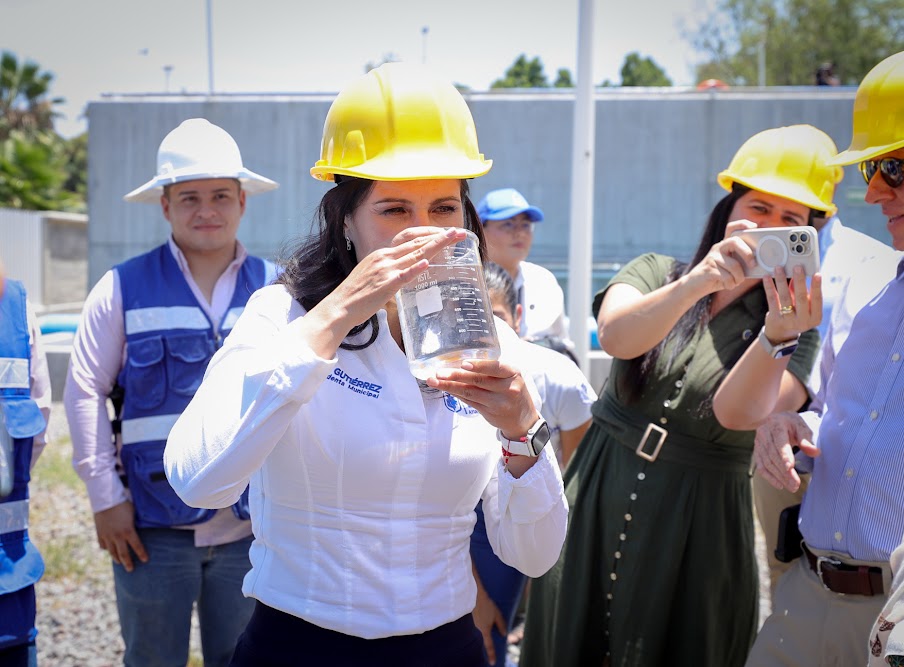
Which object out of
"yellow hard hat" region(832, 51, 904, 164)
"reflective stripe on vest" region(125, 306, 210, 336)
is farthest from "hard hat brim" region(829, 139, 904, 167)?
"reflective stripe on vest" region(125, 306, 210, 336)

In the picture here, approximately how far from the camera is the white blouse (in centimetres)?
176

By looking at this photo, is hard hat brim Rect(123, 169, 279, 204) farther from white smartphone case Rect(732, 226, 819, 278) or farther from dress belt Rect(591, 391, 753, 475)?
white smartphone case Rect(732, 226, 819, 278)

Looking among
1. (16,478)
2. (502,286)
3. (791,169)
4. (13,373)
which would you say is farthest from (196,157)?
(791,169)

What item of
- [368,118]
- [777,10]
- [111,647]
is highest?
[777,10]

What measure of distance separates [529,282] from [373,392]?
10.6ft

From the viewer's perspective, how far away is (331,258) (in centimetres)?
199

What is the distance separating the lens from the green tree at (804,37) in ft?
108

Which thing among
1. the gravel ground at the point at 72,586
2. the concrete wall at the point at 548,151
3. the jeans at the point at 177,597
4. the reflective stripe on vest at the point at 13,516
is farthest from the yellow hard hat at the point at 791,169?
the concrete wall at the point at 548,151

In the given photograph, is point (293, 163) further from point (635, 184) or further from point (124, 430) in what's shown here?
point (124, 430)

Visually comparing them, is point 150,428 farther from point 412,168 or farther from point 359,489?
point 412,168

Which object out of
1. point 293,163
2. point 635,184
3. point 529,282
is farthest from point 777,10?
point 529,282

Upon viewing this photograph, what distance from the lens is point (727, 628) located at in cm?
295

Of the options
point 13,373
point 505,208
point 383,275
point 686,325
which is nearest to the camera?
point 383,275

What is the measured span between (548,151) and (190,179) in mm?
12991
